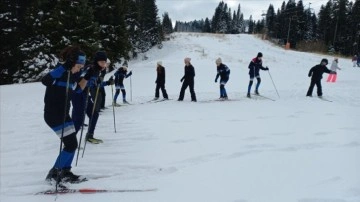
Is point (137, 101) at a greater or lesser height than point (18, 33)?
lesser

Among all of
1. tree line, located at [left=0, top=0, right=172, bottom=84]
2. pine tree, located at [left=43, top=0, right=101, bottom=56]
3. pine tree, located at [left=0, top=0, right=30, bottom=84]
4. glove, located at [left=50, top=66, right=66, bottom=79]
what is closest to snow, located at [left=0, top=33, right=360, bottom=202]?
glove, located at [left=50, top=66, right=66, bottom=79]

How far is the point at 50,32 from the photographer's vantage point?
2367 centimetres

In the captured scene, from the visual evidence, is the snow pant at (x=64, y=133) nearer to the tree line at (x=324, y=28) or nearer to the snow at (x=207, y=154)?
the snow at (x=207, y=154)

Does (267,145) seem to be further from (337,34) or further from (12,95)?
(337,34)

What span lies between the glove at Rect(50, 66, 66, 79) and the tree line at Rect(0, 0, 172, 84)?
17147 millimetres

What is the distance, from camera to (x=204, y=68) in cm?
2962

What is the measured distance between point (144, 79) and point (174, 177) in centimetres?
1972

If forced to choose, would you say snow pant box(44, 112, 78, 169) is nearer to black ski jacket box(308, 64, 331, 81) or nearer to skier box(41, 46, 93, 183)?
skier box(41, 46, 93, 183)

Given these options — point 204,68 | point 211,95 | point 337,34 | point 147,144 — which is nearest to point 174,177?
point 147,144

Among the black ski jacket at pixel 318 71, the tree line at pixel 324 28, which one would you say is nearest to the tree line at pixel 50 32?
the black ski jacket at pixel 318 71

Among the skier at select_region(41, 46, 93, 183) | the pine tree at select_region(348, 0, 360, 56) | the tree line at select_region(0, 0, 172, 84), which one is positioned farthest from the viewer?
the pine tree at select_region(348, 0, 360, 56)

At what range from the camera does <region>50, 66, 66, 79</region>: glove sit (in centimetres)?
510

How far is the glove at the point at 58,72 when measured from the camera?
5104mm

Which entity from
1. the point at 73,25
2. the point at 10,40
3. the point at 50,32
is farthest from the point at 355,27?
the point at 10,40
